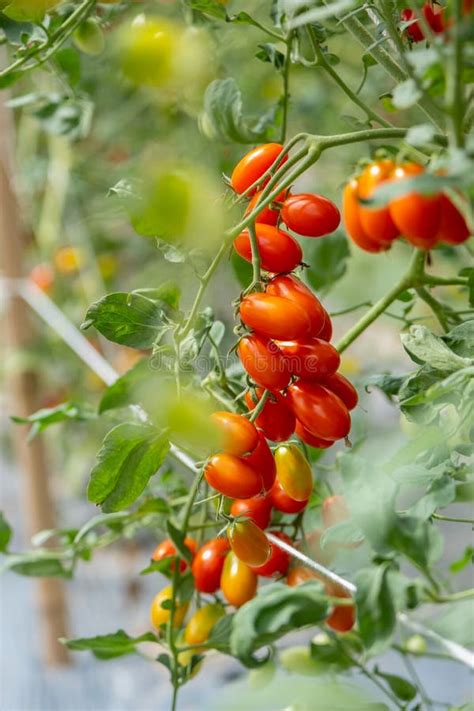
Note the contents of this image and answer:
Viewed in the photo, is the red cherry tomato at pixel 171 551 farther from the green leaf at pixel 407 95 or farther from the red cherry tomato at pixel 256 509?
the green leaf at pixel 407 95

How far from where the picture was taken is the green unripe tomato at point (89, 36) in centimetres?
55

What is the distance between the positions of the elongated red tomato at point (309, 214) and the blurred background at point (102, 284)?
0.33 meters

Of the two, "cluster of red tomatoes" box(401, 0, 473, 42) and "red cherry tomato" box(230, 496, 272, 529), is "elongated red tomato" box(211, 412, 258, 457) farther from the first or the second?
"cluster of red tomatoes" box(401, 0, 473, 42)

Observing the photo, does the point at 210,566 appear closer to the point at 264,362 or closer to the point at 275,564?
the point at 275,564

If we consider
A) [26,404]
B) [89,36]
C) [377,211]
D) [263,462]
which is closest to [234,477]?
[263,462]

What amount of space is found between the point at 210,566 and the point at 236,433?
161mm

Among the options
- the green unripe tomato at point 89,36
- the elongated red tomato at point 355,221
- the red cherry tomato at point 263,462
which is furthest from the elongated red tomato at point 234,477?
the green unripe tomato at point 89,36

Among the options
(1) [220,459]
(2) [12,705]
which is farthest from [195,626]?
(2) [12,705]

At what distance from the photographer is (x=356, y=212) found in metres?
0.30

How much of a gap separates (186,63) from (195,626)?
32 cm

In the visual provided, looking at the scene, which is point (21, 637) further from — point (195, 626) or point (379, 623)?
point (379, 623)

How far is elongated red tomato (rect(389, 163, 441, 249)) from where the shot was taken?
26cm

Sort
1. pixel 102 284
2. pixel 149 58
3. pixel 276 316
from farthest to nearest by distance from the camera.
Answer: pixel 102 284, pixel 276 316, pixel 149 58

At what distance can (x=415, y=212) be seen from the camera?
0.87ft
